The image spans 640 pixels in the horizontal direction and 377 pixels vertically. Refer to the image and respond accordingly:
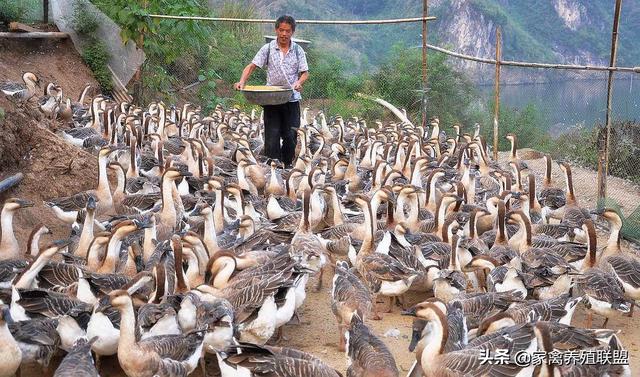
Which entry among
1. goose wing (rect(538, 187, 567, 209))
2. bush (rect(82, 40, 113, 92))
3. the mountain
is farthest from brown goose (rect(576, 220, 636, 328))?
the mountain

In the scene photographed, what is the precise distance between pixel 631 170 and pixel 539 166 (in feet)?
6.49

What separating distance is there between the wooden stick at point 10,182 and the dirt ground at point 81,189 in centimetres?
15

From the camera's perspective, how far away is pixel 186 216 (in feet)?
31.2

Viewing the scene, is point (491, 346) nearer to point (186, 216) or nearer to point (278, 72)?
point (186, 216)

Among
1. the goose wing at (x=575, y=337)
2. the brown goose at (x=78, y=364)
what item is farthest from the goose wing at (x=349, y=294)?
the brown goose at (x=78, y=364)

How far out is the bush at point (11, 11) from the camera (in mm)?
18906

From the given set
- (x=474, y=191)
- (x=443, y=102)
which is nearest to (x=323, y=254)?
(x=474, y=191)

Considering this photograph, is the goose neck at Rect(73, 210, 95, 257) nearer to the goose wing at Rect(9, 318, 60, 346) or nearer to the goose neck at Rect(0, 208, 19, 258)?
the goose neck at Rect(0, 208, 19, 258)

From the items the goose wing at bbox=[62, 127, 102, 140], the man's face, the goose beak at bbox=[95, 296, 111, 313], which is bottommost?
the goose beak at bbox=[95, 296, 111, 313]

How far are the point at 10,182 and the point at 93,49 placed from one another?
11.4 meters

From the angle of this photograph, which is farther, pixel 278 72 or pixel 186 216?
pixel 278 72

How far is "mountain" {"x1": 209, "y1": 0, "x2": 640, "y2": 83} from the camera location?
1230 inches

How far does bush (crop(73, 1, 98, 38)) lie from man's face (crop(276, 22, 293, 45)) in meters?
9.68

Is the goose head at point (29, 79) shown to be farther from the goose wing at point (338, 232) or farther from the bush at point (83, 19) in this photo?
the goose wing at point (338, 232)
